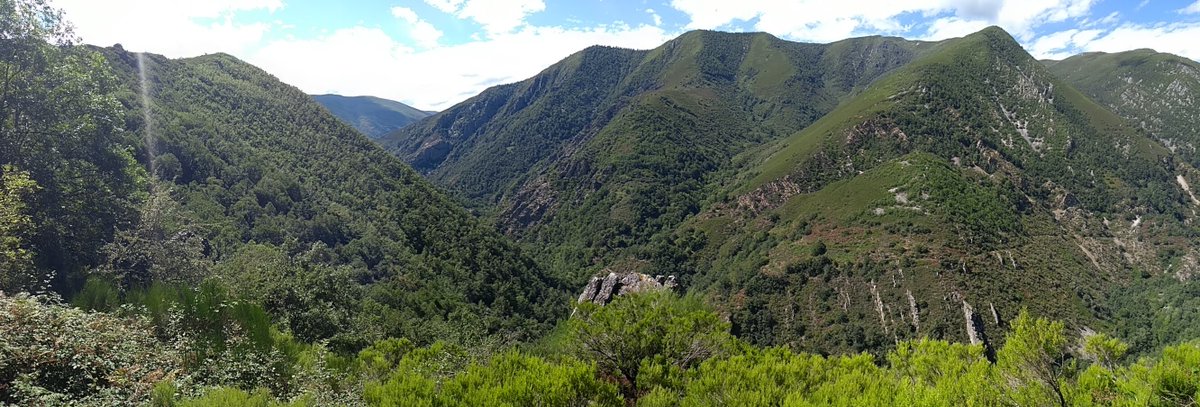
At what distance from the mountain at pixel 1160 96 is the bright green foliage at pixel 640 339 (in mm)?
185517

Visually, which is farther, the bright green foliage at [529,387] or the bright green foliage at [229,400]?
the bright green foliage at [529,387]

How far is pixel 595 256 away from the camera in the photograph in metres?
149

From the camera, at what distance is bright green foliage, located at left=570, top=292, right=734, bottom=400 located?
38.8ft

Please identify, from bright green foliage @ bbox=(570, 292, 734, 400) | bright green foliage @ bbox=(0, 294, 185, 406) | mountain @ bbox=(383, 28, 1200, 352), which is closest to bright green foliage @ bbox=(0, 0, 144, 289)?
bright green foliage @ bbox=(0, 294, 185, 406)

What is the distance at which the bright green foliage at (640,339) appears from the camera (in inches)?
465

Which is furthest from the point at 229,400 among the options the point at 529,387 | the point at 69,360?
the point at 529,387

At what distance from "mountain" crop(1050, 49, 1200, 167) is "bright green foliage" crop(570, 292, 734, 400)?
18552cm

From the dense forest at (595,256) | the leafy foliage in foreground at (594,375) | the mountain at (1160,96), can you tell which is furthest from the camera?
the mountain at (1160,96)

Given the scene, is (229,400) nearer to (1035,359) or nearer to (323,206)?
(1035,359)

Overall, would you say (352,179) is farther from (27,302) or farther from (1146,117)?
(1146,117)

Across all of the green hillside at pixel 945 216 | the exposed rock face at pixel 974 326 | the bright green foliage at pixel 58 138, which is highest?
the bright green foliage at pixel 58 138

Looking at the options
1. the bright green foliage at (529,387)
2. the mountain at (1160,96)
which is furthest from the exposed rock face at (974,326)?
the mountain at (1160,96)

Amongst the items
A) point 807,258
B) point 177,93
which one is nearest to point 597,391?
point 807,258

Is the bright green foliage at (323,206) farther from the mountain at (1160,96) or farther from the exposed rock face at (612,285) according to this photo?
the mountain at (1160,96)
